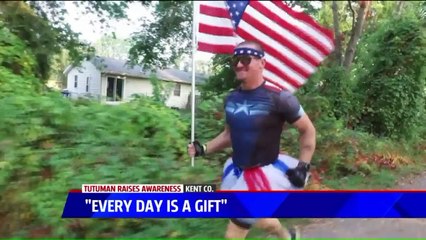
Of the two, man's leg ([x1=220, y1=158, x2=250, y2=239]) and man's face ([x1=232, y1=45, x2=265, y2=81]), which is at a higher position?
man's face ([x1=232, y1=45, x2=265, y2=81])

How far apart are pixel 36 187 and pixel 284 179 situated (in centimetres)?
180

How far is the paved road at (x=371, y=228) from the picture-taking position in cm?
291

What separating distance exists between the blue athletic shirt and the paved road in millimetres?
614

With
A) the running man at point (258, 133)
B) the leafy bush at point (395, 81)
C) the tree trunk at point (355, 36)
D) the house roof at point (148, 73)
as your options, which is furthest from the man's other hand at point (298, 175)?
the tree trunk at point (355, 36)

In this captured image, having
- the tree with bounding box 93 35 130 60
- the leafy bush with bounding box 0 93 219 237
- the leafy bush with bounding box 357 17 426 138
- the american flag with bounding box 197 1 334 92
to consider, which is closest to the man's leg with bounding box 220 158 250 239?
the leafy bush with bounding box 0 93 219 237

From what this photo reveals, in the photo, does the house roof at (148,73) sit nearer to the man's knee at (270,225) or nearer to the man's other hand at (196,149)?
the man's other hand at (196,149)

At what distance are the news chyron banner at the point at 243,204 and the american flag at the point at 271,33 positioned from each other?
0.59 m

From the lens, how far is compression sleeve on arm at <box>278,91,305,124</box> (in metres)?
2.42

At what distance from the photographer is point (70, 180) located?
3270mm

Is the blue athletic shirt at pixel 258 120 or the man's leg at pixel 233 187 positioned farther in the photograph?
the man's leg at pixel 233 187

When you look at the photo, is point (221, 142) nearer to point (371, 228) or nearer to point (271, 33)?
point (271, 33)

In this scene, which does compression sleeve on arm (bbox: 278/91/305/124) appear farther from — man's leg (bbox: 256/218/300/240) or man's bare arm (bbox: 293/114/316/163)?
man's leg (bbox: 256/218/300/240)

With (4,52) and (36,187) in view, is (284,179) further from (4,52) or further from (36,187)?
(4,52)

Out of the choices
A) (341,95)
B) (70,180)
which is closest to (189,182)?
(70,180)
